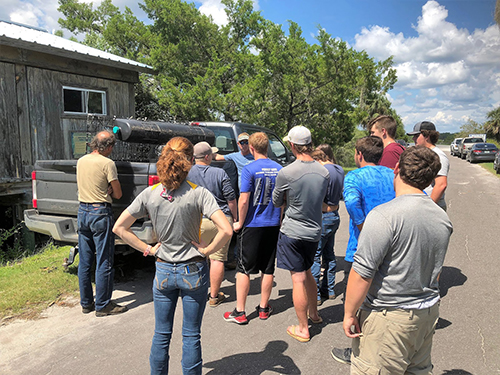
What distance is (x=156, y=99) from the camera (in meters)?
19.6

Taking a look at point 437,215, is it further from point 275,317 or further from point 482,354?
point 275,317

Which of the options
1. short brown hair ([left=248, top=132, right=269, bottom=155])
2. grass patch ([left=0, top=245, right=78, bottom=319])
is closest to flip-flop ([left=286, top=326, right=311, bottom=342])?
short brown hair ([left=248, top=132, right=269, bottom=155])

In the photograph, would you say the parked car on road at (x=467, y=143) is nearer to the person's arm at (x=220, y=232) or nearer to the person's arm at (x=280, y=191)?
the person's arm at (x=280, y=191)

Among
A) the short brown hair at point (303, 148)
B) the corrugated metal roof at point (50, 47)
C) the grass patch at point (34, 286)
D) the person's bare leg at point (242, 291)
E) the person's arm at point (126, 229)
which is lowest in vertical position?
the grass patch at point (34, 286)

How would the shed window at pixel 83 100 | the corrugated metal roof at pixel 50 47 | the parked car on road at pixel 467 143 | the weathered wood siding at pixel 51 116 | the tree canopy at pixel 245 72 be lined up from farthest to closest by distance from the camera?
the parked car on road at pixel 467 143
the tree canopy at pixel 245 72
the shed window at pixel 83 100
the weathered wood siding at pixel 51 116
the corrugated metal roof at pixel 50 47

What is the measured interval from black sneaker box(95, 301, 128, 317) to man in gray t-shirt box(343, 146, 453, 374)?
2.98 m

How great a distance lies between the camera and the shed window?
9.58 meters

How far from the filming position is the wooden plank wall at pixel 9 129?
26.7 ft

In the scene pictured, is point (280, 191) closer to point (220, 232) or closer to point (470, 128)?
point (220, 232)

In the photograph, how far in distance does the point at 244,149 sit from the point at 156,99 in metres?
15.4

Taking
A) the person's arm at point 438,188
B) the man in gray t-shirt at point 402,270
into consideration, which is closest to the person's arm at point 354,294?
the man in gray t-shirt at point 402,270

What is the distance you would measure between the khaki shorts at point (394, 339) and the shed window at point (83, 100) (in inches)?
373

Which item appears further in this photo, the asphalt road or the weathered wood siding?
the weathered wood siding

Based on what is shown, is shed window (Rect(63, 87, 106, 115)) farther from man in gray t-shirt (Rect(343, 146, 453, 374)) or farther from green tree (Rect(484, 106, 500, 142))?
green tree (Rect(484, 106, 500, 142))
